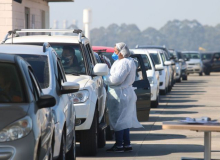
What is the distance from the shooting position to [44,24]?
29797 millimetres

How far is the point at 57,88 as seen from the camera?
27.8 feet

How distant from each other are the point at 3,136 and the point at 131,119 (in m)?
5.57

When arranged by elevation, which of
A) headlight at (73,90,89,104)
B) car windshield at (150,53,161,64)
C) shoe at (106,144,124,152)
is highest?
headlight at (73,90,89,104)

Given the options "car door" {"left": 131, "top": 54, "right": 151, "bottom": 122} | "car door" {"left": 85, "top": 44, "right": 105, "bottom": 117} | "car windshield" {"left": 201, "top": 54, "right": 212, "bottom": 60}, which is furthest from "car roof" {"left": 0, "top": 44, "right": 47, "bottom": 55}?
"car windshield" {"left": 201, "top": 54, "right": 212, "bottom": 60}

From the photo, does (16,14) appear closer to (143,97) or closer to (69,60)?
(143,97)

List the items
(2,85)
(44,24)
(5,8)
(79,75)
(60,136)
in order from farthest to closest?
(44,24), (5,8), (79,75), (60,136), (2,85)

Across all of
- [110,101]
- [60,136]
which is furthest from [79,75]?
[60,136]

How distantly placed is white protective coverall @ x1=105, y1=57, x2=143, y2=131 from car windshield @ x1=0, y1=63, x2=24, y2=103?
4419 millimetres

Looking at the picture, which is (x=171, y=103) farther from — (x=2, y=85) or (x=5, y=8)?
(x=2, y=85)

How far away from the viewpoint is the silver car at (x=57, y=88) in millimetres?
8039

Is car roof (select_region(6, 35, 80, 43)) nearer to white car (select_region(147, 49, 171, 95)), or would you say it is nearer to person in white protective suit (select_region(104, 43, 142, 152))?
person in white protective suit (select_region(104, 43, 142, 152))

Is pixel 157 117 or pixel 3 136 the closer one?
pixel 3 136

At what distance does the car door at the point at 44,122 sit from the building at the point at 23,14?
15.8 meters

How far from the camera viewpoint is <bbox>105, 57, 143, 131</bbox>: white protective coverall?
1156 cm
